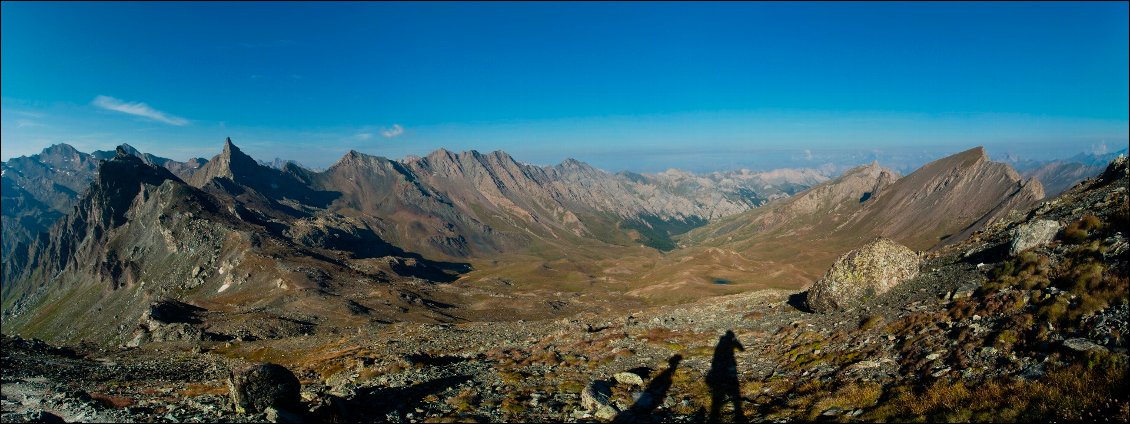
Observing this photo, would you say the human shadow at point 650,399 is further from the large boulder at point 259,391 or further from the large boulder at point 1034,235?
the large boulder at point 1034,235

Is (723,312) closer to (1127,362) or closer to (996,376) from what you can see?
(996,376)

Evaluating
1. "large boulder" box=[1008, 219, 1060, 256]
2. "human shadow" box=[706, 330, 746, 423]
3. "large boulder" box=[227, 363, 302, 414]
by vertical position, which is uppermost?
"large boulder" box=[1008, 219, 1060, 256]

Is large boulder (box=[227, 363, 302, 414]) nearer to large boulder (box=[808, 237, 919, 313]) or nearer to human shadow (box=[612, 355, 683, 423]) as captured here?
human shadow (box=[612, 355, 683, 423])

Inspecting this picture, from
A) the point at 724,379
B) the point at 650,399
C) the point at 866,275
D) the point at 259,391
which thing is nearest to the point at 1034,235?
the point at 866,275

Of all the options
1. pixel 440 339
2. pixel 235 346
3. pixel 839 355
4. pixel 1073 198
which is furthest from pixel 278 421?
pixel 235 346

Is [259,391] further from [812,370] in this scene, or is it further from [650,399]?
[812,370]

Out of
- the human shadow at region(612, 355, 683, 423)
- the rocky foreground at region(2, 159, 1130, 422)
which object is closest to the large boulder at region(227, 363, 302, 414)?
the rocky foreground at region(2, 159, 1130, 422)
